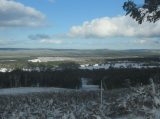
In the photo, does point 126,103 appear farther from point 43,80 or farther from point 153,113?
point 43,80

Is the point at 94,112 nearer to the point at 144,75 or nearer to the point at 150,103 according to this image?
the point at 150,103

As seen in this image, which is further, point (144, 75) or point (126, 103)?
point (144, 75)

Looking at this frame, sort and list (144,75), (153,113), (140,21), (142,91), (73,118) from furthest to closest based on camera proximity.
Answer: (144,75)
(140,21)
(142,91)
(73,118)
(153,113)

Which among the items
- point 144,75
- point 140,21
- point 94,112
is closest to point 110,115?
point 94,112

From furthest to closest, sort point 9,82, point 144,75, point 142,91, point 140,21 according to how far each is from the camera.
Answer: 1. point 9,82
2. point 144,75
3. point 140,21
4. point 142,91

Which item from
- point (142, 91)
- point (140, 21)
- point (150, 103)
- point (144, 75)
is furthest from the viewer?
point (144, 75)

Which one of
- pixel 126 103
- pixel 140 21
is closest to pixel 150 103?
pixel 126 103

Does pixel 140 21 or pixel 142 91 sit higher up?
pixel 140 21

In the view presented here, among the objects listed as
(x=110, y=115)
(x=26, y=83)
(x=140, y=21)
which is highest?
(x=140, y=21)

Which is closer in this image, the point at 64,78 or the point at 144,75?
the point at 144,75
